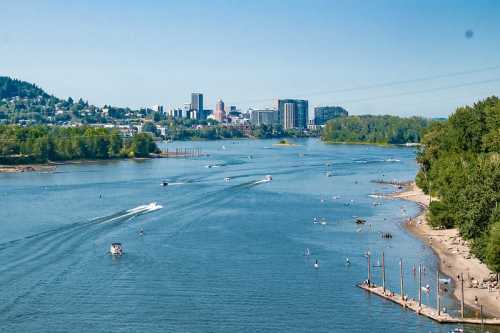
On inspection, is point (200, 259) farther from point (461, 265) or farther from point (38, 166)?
point (38, 166)

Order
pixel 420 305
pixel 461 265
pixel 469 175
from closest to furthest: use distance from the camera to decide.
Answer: pixel 420 305
pixel 461 265
pixel 469 175

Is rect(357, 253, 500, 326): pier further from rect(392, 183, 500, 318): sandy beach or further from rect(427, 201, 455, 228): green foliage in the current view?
rect(427, 201, 455, 228): green foliage

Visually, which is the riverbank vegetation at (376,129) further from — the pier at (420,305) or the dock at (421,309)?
the dock at (421,309)

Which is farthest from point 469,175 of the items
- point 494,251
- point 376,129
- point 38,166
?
point 376,129

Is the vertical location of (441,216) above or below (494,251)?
below

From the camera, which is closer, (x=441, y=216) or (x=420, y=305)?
(x=420, y=305)

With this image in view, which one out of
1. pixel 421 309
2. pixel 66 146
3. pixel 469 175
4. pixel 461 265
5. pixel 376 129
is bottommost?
pixel 421 309

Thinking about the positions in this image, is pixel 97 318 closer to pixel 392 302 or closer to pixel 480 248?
pixel 392 302
